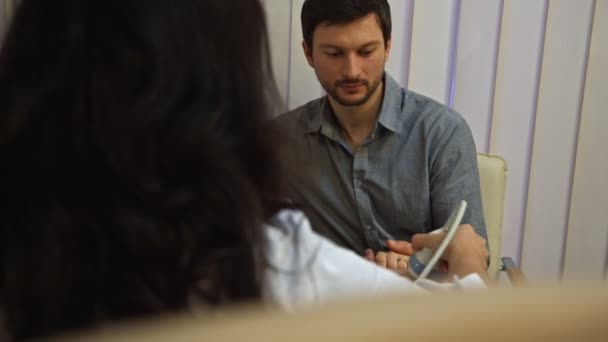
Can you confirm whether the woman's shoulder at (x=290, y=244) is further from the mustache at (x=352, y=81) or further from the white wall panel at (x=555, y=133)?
the white wall panel at (x=555, y=133)

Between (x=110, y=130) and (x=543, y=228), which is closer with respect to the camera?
(x=110, y=130)

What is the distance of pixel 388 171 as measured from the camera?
1.96 meters

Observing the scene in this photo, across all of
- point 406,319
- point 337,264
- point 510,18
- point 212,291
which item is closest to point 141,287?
point 212,291

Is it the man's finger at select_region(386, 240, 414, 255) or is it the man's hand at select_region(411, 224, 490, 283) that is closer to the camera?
the man's hand at select_region(411, 224, 490, 283)

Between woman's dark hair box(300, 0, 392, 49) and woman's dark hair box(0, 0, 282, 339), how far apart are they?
4.21 feet

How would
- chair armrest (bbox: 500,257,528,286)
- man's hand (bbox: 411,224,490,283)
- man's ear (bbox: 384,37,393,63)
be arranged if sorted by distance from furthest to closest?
man's ear (bbox: 384,37,393,63)
chair armrest (bbox: 500,257,528,286)
man's hand (bbox: 411,224,490,283)

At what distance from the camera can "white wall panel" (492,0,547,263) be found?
2.11m

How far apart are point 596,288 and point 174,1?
1.56ft

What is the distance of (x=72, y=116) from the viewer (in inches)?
26.1

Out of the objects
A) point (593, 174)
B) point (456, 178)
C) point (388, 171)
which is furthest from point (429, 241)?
point (593, 174)

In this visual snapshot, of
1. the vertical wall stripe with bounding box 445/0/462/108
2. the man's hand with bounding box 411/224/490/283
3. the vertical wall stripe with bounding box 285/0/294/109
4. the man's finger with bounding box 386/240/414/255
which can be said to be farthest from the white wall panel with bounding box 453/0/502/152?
the man's hand with bounding box 411/224/490/283

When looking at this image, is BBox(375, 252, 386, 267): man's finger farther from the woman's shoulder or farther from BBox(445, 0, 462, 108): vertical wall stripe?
the woman's shoulder

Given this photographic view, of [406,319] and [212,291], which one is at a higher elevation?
[406,319]

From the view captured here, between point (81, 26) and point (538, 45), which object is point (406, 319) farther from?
point (538, 45)
